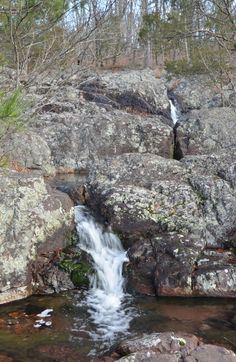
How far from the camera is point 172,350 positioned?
161 inches

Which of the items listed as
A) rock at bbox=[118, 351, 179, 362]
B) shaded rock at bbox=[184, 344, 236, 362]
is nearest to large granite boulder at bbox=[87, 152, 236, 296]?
shaded rock at bbox=[184, 344, 236, 362]

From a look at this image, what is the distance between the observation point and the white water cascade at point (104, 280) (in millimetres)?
5453

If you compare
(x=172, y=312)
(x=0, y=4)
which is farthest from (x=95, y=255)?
(x=0, y=4)

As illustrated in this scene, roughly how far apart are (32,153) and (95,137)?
2207mm

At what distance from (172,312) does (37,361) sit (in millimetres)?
2040

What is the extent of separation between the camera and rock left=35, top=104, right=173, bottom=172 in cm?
1343

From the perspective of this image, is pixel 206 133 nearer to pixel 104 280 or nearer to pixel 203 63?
pixel 203 63

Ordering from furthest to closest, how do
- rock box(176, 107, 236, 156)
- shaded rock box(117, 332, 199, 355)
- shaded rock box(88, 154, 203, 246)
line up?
rock box(176, 107, 236, 156), shaded rock box(88, 154, 203, 246), shaded rock box(117, 332, 199, 355)

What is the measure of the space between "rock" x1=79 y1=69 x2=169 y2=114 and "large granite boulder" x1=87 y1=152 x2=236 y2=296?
734cm

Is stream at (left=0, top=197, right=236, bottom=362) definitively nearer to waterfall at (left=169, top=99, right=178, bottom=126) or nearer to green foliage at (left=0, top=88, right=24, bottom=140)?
green foliage at (left=0, top=88, right=24, bottom=140)

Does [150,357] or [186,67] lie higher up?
[186,67]

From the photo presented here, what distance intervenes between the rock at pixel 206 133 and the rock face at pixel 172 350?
32.2 ft

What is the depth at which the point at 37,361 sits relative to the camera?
4.49m

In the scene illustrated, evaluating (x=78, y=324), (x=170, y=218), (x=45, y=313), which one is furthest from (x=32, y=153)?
(x=78, y=324)
